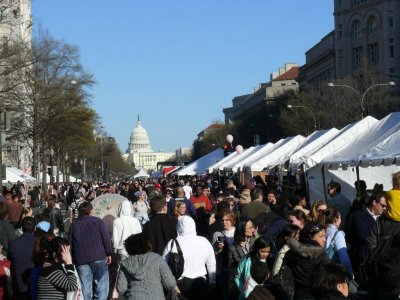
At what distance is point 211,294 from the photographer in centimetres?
1067

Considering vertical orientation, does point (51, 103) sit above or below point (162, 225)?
above

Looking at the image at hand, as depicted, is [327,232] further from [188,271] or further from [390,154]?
[390,154]

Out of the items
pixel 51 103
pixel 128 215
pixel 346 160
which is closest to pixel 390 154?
pixel 346 160

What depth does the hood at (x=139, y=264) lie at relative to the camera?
9.43 metres

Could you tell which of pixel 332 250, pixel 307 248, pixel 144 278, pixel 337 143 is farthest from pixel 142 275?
pixel 337 143

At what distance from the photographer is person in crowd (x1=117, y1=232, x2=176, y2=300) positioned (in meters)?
9.44

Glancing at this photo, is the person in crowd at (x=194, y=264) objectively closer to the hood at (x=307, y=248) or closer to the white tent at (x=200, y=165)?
the hood at (x=307, y=248)

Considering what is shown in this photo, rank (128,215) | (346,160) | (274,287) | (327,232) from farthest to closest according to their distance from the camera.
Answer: (346,160) < (128,215) < (327,232) < (274,287)

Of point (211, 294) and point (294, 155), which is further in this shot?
point (294, 155)

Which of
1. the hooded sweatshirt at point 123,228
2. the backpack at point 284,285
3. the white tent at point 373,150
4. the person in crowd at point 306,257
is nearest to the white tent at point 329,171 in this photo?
the white tent at point 373,150

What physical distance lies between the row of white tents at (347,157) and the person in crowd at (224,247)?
697 centimetres

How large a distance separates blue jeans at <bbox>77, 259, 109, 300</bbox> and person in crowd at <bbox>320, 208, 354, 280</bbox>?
3356 millimetres

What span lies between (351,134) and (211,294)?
16.2 m

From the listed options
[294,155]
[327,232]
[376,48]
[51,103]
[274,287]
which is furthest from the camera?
[376,48]
